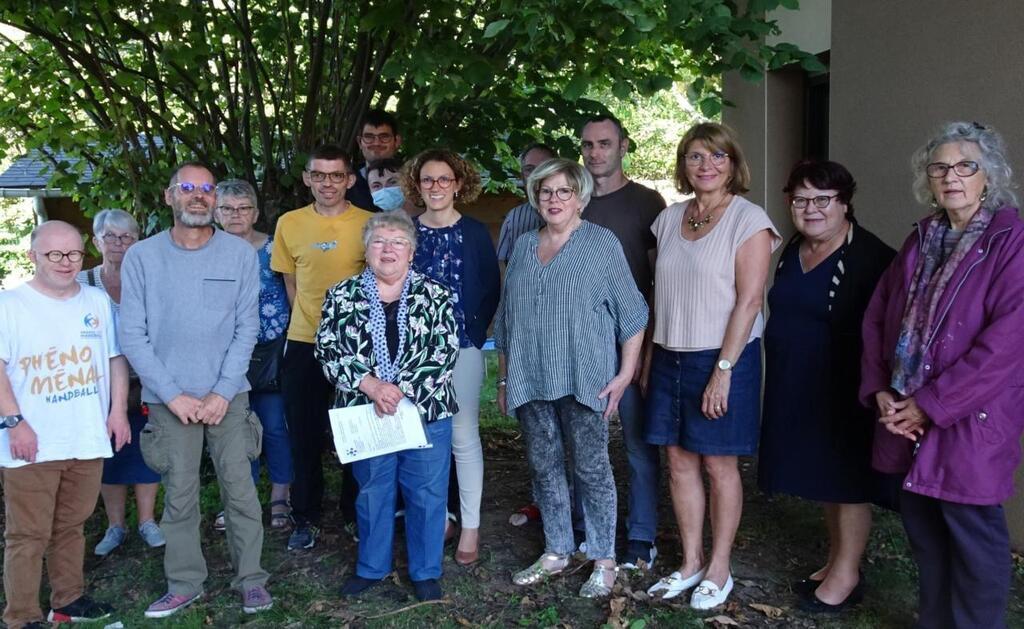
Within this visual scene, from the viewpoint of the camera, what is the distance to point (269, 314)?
484 cm

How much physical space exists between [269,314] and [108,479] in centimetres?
127

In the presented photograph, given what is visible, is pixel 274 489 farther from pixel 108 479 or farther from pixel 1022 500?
pixel 1022 500

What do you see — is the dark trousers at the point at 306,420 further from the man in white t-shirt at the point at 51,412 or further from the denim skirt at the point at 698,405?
the denim skirt at the point at 698,405

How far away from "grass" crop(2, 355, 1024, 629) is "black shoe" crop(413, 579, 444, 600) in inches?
2.0

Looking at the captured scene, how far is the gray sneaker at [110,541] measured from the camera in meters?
4.84

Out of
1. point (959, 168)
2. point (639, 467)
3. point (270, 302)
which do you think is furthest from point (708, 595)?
point (270, 302)

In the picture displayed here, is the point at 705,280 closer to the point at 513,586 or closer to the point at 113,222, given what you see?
the point at 513,586

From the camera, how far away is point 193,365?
3.94 m

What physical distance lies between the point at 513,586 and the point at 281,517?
1.62 m

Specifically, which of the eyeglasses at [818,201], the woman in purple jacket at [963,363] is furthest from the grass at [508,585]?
the eyeglasses at [818,201]

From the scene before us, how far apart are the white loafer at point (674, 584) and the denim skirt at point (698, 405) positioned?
0.64 m

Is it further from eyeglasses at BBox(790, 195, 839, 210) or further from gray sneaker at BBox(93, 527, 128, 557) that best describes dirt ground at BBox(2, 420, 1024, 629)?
eyeglasses at BBox(790, 195, 839, 210)

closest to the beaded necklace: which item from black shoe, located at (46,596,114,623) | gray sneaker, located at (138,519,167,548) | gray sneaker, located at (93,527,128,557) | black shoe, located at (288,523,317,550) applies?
black shoe, located at (288,523,317,550)

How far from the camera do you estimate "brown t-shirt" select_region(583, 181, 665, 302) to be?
4.29 m
